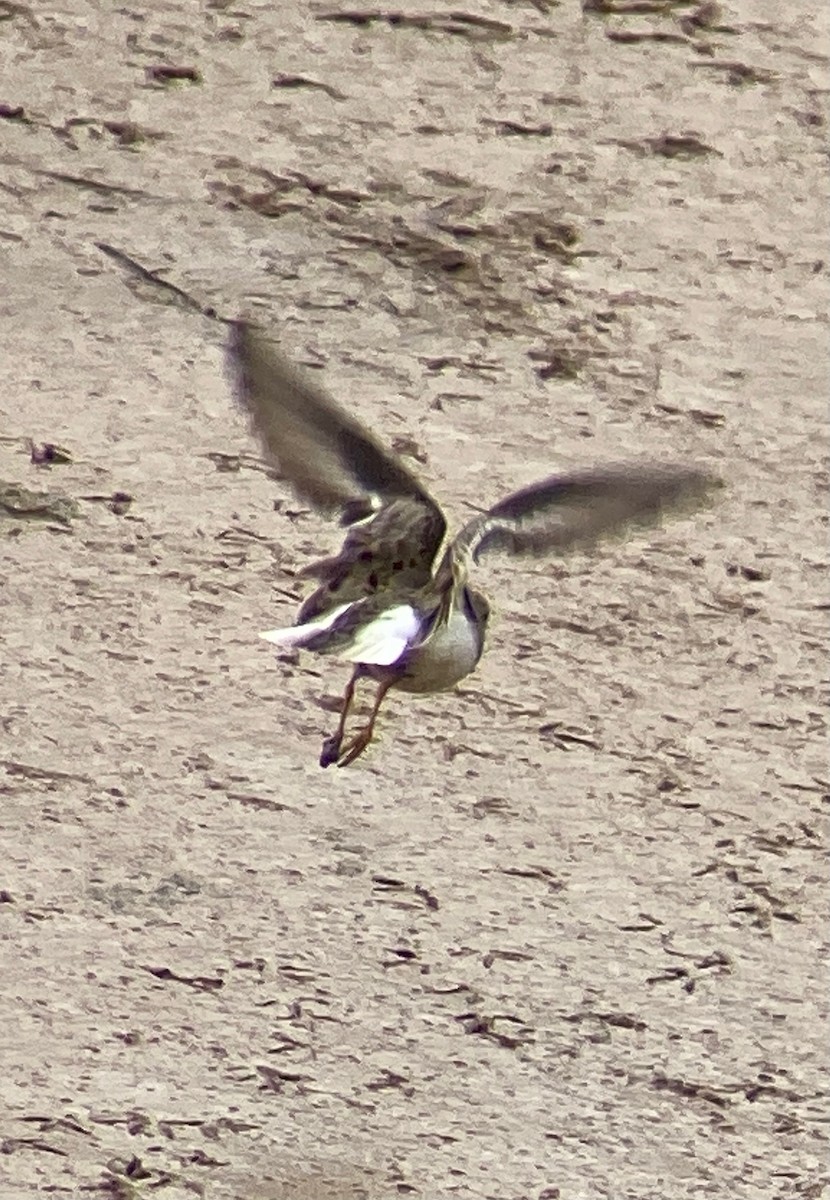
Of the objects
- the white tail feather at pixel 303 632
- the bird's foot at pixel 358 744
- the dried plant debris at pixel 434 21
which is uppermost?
the dried plant debris at pixel 434 21

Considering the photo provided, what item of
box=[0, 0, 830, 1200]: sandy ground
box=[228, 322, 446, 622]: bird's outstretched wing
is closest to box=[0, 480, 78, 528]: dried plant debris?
box=[0, 0, 830, 1200]: sandy ground

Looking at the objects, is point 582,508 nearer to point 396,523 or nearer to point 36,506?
point 396,523

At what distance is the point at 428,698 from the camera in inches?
43.6

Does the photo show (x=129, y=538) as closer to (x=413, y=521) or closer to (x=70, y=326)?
(x=70, y=326)

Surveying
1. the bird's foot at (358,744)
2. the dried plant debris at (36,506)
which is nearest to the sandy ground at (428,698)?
the dried plant debris at (36,506)

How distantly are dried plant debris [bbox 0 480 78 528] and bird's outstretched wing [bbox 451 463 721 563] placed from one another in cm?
32

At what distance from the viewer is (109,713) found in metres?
1.14

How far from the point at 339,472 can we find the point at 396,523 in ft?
0.23

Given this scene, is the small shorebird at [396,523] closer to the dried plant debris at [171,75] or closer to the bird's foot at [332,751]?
the bird's foot at [332,751]

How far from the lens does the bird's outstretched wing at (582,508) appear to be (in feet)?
2.79

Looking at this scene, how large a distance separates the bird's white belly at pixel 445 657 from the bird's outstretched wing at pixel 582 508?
4cm

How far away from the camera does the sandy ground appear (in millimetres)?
1043

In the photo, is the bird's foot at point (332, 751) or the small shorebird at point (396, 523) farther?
the bird's foot at point (332, 751)

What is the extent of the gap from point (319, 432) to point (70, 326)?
0.25 m
